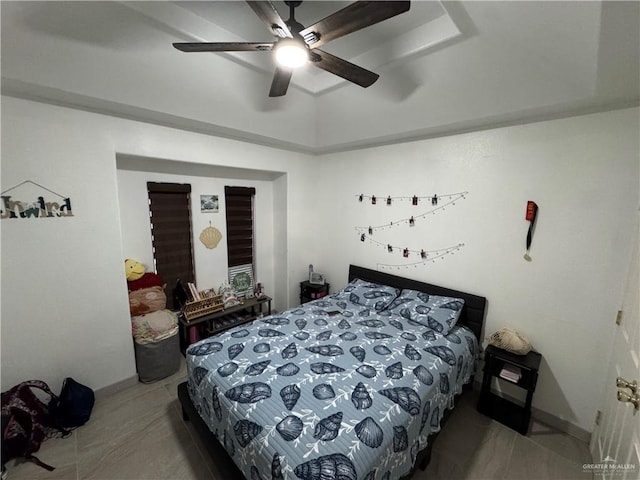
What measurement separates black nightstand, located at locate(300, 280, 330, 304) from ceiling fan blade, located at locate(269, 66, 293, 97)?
2381mm

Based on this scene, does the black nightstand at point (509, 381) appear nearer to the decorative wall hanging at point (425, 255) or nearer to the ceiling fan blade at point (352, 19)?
the decorative wall hanging at point (425, 255)

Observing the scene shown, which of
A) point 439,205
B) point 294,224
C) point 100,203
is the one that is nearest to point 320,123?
point 294,224

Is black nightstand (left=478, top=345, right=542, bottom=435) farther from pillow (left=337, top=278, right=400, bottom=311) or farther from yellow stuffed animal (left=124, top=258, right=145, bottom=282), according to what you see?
yellow stuffed animal (left=124, top=258, right=145, bottom=282)

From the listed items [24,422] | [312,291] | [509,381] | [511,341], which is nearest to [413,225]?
[511,341]

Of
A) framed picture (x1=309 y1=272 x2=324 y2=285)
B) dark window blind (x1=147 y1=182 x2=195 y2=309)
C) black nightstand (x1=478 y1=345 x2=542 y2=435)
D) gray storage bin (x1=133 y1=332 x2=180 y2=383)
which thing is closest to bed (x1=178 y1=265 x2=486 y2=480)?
black nightstand (x1=478 y1=345 x2=542 y2=435)

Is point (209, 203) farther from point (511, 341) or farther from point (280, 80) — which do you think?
point (511, 341)

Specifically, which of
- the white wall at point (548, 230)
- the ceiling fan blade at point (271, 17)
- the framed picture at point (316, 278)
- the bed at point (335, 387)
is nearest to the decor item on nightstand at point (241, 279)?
the framed picture at point (316, 278)

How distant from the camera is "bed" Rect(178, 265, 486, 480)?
1.21 m

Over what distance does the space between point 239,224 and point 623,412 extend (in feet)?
11.3

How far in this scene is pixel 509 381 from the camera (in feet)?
Answer: 6.37

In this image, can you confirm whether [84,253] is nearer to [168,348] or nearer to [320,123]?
[168,348]

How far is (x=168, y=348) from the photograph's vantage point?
8.05ft

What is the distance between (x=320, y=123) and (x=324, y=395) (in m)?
2.70

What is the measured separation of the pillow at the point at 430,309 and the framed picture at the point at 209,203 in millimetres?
2272
